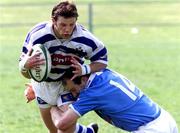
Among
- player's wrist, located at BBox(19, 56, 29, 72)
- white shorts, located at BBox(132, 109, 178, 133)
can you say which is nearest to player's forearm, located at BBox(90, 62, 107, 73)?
player's wrist, located at BBox(19, 56, 29, 72)

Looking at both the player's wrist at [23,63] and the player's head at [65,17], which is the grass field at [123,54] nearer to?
the player's wrist at [23,63]

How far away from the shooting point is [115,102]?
6.04 m

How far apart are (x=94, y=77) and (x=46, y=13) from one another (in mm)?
20926

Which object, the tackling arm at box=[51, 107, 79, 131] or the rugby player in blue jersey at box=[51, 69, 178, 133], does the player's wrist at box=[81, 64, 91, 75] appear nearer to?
the rugby player in blue jersey at box=[51, 69, 178, 133]

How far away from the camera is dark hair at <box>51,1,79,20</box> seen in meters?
6.15

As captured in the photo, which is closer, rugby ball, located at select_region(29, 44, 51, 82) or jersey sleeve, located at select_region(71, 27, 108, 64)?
rugby ball, located at select_region(29, 44, 51, 82)

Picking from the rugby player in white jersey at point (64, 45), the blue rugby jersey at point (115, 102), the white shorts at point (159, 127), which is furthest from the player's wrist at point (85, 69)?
the white shorts at point (159, 127)

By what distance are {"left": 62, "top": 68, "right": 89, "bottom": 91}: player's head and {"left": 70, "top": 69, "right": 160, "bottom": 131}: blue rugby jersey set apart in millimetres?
112

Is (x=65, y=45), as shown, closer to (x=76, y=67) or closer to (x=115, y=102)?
(x=76, y=67)

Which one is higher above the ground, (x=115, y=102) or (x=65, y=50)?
(x=65, y=50)

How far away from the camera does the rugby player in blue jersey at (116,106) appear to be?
601 centimetres

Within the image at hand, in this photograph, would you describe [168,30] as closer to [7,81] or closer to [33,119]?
[7,81]

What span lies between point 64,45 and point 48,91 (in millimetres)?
624

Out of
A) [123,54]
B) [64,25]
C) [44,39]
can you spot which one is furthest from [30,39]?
[123,54]
